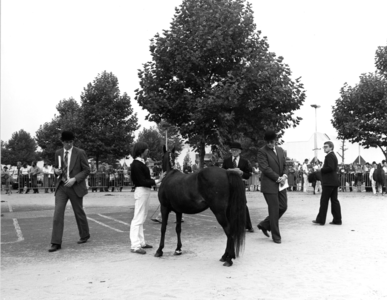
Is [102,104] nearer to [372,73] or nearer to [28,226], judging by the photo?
[372,73]

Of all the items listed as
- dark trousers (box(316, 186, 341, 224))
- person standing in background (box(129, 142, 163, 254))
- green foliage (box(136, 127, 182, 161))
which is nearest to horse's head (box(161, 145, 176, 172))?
person standing in background (box(129, 142, 163, 254))

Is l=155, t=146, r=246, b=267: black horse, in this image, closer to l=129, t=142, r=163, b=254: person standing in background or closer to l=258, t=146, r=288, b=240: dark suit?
l=129, t=142, r=163, b=254: person standing in background

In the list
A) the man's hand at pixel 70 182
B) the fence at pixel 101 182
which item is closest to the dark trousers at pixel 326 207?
the man's hand at pixel 70 182

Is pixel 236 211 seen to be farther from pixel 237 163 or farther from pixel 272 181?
pixel 237 163

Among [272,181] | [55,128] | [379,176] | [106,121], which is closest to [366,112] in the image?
[379,176]

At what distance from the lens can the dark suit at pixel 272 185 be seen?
8023mm

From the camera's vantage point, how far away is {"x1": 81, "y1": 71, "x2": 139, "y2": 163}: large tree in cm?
3853

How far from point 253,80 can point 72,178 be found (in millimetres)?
9658

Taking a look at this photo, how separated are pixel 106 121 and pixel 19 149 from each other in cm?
3764

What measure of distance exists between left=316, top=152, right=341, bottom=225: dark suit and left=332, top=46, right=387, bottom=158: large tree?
19.8 m

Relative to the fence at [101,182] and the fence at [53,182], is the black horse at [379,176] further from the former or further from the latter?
the fence at [53,182]

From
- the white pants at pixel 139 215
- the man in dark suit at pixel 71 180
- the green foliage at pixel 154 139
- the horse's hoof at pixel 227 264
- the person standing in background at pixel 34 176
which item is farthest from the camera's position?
the green foliage at pixel 154 139

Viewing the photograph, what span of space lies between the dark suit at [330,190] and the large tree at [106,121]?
98.5 ft

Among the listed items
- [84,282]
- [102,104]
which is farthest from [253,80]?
[102,104]
